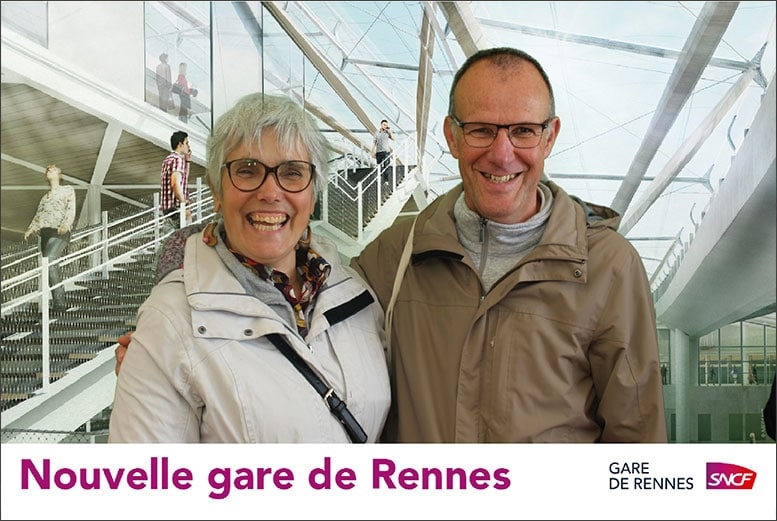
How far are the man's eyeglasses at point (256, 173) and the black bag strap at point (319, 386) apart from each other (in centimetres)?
34

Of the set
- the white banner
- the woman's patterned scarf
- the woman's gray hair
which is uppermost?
the woman's gray hair

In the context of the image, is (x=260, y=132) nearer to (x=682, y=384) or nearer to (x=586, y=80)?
(x=586, y=80)

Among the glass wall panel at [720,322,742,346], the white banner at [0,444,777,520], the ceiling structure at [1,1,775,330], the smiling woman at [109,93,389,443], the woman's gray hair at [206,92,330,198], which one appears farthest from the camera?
the glass wall panel at [720,322,742,346]

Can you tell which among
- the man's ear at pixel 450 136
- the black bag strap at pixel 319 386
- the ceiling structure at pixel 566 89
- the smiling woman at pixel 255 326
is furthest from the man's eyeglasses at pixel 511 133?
the black bag strap at pixel 319 386

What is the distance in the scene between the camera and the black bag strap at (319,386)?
1642mm

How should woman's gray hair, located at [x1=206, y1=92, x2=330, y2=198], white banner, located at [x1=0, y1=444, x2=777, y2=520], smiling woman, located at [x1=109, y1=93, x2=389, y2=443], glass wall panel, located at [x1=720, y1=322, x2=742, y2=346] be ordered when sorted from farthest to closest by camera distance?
glass wall panel, located at [x1=720, y1=322, x2=742, y2=346] → white banner, located at [x1=0, y1=444, x2=777, y2=520] → woman's gray hair, located at [x1=206, y1=92, x2=330, y2=198] → smiling woman, located at [x1=109, y1=93, x2=389, y2=443]

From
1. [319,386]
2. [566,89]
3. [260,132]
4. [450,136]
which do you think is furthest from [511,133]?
[319,386]

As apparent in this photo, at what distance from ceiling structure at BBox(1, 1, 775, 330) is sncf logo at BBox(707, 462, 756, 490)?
547 mm

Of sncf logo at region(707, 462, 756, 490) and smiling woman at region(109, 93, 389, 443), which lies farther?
sncf logo at region(707, 462, 756, 490)

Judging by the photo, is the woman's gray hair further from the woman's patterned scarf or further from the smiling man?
the smiling man

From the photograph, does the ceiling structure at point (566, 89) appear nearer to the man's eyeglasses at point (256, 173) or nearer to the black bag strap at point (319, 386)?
the man's eyeglasses at point (256, 173)

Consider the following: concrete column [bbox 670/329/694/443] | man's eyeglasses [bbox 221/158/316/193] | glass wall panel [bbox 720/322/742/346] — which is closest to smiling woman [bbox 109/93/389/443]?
man's eyeglasses [bbox 221/158/316/193]

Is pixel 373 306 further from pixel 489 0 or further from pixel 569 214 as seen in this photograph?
pixel 489 0

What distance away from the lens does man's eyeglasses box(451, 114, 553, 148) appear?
5.72ft
